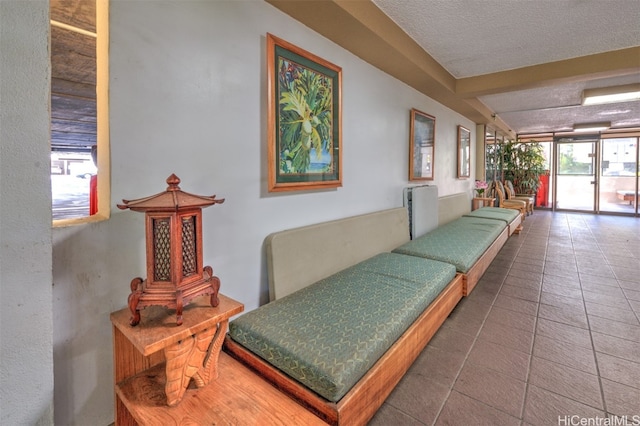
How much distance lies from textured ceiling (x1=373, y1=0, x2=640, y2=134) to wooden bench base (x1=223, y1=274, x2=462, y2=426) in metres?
2.24

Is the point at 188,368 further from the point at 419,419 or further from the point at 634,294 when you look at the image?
the point at 634,294

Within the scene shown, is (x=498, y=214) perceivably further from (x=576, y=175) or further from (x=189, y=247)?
(x=576, y=175)

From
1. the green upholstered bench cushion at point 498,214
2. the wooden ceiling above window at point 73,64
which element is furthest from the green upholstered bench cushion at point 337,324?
the green upholstered bench cushion at point 498,214

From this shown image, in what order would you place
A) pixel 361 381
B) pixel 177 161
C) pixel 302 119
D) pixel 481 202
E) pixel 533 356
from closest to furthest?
pixel 361 381 → pixel 177 161 → pixel 533 356 → pixel 302 119 → pixel 481 202

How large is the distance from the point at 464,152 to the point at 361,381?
5.58 m

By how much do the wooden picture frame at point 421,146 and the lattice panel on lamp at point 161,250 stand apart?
319 cm

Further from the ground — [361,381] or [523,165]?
[523,165]

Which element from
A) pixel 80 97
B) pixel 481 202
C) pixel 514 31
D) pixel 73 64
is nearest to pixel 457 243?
pixel 514 31

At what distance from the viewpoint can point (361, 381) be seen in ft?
4.33

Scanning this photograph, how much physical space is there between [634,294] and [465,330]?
2.07 m

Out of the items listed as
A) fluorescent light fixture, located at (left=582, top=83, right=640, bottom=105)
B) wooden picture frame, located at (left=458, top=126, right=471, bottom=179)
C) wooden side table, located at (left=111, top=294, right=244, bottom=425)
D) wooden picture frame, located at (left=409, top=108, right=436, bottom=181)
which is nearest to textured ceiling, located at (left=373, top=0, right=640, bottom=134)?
fluorescent light fixture, located at (left=582, top=83, right=640, bottom=105)

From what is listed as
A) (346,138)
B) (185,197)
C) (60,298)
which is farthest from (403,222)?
(60,298)

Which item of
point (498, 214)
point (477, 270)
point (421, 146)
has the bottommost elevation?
point (477, 270)

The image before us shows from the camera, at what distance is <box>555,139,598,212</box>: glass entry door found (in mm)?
9375
